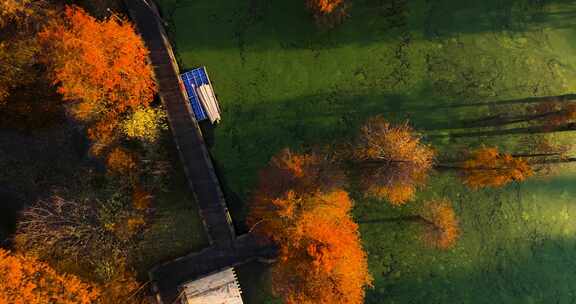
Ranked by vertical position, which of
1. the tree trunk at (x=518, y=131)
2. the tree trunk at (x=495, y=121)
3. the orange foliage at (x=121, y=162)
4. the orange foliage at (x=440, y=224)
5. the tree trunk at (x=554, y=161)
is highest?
the orange foliage at (x=121, y=162)

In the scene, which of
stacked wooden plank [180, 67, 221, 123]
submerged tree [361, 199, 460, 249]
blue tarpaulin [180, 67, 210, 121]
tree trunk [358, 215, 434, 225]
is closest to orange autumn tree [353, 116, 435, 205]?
tree trunk [358, 215, 434, 225]

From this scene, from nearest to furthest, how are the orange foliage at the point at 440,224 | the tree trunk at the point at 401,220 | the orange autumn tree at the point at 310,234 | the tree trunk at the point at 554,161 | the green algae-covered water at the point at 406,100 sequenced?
the orange autumn tree at the point at 310,234 → the orange foliage at the point at 440,224 → the tree trunk at the point at 401,220 → the green algae-covered water at the point at 406,100 → the tree trunk at the point at 554,161

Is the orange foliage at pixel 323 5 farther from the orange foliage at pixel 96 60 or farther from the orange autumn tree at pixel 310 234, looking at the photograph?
the orange foliage at pixel 96 60

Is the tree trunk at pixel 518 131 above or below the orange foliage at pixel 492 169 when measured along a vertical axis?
above

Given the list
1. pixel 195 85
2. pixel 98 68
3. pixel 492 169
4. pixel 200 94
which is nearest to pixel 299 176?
pixel 200 94

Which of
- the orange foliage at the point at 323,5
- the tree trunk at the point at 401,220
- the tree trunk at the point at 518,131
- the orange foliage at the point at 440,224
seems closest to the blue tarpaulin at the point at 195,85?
the orange foliage at the point at 323,5

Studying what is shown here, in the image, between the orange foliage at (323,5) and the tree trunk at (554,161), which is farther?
the tree trunk at (554,161)

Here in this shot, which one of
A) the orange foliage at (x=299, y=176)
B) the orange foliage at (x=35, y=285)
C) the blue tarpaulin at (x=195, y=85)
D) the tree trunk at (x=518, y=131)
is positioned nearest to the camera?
the orange foliage at (x=35, y=285)
